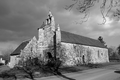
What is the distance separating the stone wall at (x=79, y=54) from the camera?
25.6 meters

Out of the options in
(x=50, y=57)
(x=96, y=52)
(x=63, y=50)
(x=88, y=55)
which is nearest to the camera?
(x=63, y=50)

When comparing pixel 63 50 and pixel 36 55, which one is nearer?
pixel 63 50

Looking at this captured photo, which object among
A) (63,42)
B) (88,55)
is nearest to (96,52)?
(88,55)

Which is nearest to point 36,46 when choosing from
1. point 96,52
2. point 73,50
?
point 73,50

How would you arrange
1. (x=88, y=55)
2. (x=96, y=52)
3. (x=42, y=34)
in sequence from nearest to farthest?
1. (x=42, y=34)
2. (x=88, y=55)
3. (x=96, y=52)

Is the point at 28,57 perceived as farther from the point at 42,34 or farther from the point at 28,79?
the point at 28,79

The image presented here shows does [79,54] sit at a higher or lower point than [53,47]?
lower

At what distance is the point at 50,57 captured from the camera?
89.6ft

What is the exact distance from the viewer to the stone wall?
25.6m

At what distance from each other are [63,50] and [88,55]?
37.8 feet

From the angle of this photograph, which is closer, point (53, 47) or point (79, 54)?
point (53, 47)

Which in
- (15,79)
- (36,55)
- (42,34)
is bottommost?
(15,79)

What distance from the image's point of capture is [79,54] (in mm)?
30297

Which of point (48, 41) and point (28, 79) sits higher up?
point (48, 41)
